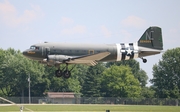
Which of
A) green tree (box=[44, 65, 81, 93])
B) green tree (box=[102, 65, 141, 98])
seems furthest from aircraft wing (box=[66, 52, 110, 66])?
green tree (box=[44, 65, 81, 93])

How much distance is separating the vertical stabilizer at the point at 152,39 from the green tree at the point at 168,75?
5871 centimetres

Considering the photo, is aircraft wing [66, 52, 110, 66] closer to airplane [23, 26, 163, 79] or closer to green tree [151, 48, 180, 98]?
airplane [23, 26, 163, 79]

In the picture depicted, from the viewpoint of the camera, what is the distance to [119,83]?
415ft

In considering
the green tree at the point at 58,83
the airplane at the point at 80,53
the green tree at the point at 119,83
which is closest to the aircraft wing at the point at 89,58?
the airplane at the point at 80,53

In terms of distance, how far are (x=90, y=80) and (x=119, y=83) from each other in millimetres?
12007

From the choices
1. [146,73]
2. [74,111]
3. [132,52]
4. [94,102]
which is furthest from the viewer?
[146,73]

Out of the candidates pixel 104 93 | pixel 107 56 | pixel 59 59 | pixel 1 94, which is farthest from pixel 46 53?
pixel 104 93

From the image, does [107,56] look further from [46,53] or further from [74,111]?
[74,111]

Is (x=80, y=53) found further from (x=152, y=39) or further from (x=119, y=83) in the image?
(x=119, y=83)

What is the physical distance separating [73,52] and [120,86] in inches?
2797

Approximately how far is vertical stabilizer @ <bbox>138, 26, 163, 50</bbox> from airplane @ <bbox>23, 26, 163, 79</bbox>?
23.0 inches

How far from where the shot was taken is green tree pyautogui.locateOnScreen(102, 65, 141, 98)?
123m

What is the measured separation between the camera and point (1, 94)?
4626 inches

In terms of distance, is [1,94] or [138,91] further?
[138,91]
